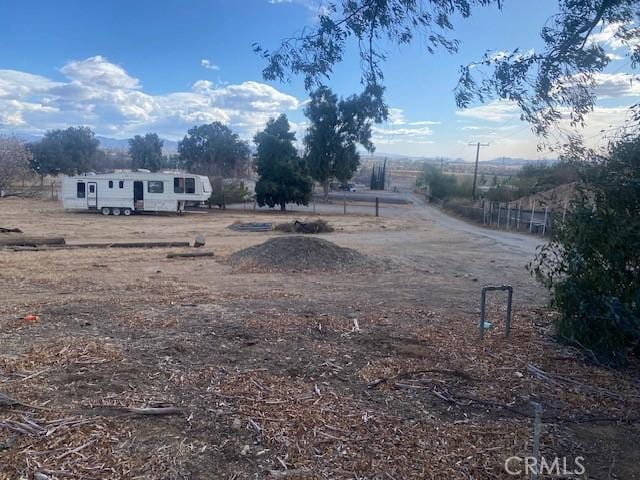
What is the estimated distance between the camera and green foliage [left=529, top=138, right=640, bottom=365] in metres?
5.08

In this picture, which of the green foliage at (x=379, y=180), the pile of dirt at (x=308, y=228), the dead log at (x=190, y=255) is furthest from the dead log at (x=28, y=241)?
the green foliage at (x=379, y=180)

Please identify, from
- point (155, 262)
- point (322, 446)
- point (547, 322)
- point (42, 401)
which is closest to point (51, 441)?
point (42, 401)

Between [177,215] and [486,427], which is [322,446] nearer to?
[486,427]

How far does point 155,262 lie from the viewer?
14039 mm

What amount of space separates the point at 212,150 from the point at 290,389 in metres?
66.0

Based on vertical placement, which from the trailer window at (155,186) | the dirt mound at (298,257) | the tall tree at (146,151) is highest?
the tall tree at (146,151)

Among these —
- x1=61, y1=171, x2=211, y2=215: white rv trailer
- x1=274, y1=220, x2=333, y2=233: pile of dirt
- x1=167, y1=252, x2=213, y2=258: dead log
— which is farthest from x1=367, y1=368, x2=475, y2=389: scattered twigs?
x1=61, y1=171, x2=211, y2=215: white rv trailer

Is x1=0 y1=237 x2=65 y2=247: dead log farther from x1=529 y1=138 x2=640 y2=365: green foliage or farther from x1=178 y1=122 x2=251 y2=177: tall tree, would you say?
x1=178 y1=122 x2=251 y2=177: tall tree

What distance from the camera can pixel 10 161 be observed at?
44281mm

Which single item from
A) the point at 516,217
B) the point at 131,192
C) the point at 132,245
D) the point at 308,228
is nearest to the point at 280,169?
the point at 131,192

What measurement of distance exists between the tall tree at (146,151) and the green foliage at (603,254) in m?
67.0

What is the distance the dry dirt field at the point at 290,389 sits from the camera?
3.42 metres

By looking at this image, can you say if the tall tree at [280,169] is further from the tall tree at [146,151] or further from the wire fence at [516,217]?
the tall tree at [146,151]

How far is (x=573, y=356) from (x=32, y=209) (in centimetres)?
3552
